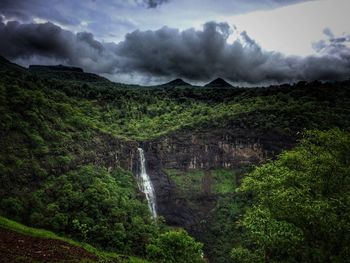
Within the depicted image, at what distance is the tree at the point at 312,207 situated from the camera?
74.0 ft

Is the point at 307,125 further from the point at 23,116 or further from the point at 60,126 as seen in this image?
the point at 23,116

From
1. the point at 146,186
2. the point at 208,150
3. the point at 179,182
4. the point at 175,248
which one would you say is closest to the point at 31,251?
the point at 175,248

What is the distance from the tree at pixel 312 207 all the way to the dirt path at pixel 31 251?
12.8 meters

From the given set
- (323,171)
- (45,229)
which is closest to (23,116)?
(45,229)

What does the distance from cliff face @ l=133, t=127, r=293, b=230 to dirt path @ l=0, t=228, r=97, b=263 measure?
2137 inches

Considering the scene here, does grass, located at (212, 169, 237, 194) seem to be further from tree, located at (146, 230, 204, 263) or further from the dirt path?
the dirt path

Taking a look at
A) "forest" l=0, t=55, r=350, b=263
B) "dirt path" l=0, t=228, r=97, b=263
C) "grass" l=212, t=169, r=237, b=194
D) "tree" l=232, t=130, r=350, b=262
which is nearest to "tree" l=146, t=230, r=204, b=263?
"forest" l=0, t=55, r=350, b=263

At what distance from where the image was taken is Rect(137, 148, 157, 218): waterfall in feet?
242

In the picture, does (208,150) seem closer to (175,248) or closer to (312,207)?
(175,248)

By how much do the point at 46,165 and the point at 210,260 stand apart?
1268 inches

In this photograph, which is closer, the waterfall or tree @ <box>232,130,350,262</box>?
tree @ <box>232,130,350,262</box>

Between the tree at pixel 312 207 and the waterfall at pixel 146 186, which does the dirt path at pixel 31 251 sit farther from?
the waterfall at pixel 146 186

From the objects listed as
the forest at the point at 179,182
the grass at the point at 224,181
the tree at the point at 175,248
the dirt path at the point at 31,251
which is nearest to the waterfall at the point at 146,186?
the forest at the point at 179,182

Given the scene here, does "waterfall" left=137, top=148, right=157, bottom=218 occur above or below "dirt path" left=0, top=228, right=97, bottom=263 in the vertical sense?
below
